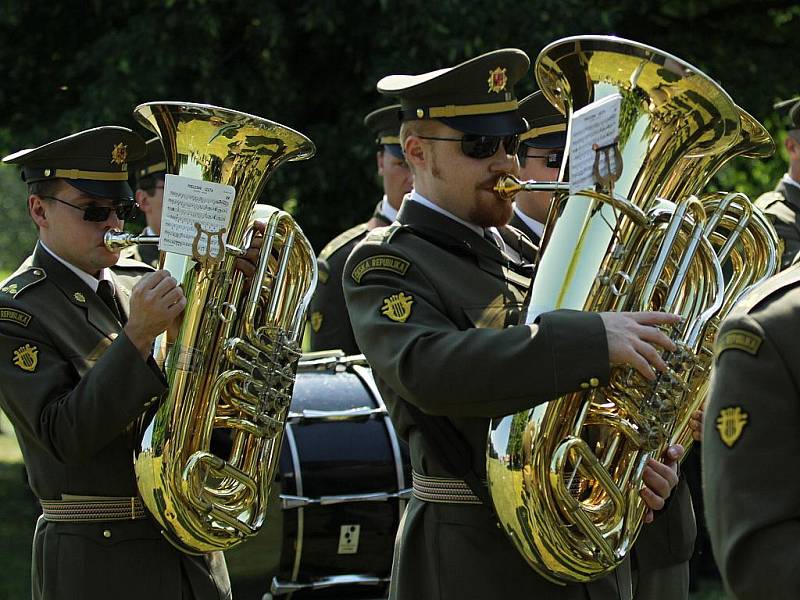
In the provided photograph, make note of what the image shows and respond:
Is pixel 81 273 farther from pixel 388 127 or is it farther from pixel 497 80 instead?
pixel 388 127

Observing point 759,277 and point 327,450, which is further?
point 327,450

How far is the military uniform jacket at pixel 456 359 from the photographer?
329 centimetres

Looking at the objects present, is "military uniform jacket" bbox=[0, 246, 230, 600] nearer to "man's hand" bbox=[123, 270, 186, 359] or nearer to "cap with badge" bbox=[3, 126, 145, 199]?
"man's hand" bbox=[123, 270, 186, 359]

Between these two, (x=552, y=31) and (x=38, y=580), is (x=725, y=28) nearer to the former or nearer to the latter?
(x=552, y=31)

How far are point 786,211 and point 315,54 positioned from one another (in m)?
4.82

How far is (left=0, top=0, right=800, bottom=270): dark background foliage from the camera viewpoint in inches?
366

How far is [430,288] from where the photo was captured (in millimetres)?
3627

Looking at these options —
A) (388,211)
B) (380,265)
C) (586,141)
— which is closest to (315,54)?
(388,211)

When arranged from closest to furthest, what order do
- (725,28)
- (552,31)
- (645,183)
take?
(645,183)
(552,31)
(725,28)

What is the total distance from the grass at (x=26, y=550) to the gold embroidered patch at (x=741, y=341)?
131 inches

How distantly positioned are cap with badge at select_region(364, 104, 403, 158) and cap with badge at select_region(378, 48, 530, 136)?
332 cm

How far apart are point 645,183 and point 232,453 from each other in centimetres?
151

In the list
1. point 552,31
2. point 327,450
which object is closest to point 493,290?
point 327,450

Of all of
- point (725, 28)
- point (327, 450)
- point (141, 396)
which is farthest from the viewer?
point (725, 28)
